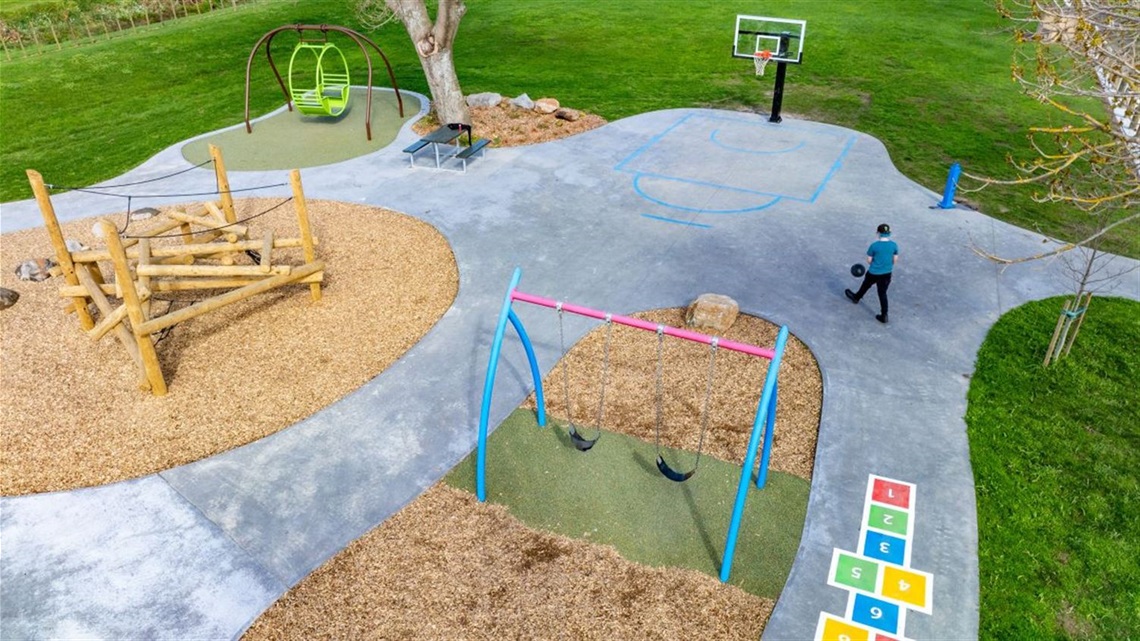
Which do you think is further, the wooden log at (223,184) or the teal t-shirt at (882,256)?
the wooden log at (223,184)

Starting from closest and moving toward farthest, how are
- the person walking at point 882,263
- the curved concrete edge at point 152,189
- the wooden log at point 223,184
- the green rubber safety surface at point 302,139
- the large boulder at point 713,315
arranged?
the person walking at point 882,263 → the large boulder at point 713,315 → the wooden log at point 223,184 → the curved concrete edge at point 152,189 → the green rubber safety surface at point 302,139

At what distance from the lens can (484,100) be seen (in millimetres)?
18000

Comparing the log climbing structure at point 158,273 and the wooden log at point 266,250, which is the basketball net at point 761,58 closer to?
the log climbing structure at point 158,273

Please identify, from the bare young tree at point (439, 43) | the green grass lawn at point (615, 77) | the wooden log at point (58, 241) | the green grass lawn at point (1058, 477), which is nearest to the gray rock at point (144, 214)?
the green grass lawn at point (615, 77)

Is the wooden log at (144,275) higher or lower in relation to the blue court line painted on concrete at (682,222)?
higher

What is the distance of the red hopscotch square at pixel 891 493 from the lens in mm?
6898

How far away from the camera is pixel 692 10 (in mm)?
29906

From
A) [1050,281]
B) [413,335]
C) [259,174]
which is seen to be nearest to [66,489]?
[413,335]

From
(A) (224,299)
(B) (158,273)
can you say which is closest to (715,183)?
(A) (224,299)

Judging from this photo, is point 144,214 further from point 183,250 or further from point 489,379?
point 489,379

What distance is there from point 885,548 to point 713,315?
12.5 ft

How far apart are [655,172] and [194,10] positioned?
89.7 ft

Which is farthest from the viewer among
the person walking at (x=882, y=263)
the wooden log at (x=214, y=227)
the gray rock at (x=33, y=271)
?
the gray rock at (x=33, y=271)

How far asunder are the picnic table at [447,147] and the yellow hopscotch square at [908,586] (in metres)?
11.0
